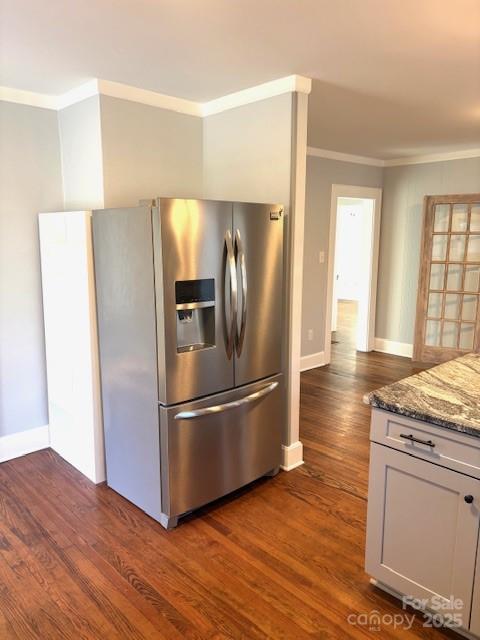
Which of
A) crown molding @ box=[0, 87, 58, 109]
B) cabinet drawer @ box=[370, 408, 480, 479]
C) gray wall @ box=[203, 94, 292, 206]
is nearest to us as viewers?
cabinet drawer @ box=[370, 408, 480, 479]

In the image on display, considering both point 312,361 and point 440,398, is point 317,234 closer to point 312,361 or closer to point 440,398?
point 312,361

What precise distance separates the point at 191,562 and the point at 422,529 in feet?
3.63

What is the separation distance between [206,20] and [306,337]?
3.87 m

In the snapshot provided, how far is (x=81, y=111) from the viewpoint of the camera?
3041 millimetres

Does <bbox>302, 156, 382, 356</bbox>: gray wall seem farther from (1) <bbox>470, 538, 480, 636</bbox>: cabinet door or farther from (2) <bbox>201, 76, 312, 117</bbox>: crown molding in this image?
(1) <bbox>470, 538, 480, 636</bbox>: cabinet door

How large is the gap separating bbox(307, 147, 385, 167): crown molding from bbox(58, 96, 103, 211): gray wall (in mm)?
2709

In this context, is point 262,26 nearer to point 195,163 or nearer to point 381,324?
point 195,163

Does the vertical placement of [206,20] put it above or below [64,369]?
above

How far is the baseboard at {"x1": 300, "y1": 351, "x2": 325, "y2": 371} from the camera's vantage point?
5.48m

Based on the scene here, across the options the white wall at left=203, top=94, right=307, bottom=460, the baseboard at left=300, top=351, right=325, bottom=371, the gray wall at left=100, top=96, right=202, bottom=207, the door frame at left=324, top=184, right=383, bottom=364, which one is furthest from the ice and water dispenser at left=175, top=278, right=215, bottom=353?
the door frame at left=324, top=184, right=383, bottom=364

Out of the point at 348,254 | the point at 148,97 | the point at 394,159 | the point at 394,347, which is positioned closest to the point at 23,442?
the point at 148,97

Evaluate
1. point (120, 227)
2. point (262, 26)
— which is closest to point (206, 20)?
point (262, 26)

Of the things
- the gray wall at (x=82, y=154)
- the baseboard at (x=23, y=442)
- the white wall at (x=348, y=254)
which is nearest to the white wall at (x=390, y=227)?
the gray wall at (x=82, y=154)

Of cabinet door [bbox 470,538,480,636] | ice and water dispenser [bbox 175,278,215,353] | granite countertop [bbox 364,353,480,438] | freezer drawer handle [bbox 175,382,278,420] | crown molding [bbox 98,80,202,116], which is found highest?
crown molding [bbox 98,80,202,116]
